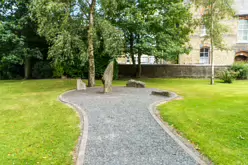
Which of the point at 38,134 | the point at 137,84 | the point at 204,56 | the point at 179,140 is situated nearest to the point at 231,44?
the point at 204,56

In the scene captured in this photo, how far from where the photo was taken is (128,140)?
405 cm

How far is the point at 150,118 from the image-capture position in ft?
17.9

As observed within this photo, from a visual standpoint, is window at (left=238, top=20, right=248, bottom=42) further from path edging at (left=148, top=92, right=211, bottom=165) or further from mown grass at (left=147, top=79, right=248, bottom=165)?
path edging at (left=148, top=92, right=211, bottom=165)

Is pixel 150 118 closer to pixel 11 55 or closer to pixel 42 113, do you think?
pixel 42 113

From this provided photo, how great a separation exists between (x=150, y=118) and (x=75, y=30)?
7.97m

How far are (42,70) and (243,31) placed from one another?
23908 millimetres

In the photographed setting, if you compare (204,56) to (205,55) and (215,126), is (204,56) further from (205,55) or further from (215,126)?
(215,126)

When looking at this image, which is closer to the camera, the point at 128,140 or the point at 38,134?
the point at 128,140

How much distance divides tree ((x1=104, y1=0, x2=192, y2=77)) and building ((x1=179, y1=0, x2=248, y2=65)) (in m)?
8.52

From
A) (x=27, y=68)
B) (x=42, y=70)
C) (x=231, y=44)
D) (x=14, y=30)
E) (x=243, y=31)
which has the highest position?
(x=243, y=31)

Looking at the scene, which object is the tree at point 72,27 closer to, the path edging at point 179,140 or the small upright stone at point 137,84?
the small upright stone at point 137,84

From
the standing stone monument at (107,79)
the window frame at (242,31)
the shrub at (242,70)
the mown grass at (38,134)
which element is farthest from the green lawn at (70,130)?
the window frame at (242,31)

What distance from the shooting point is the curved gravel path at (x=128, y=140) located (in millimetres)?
3301

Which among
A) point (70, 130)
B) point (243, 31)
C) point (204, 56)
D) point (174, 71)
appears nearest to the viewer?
point (70, 130)
